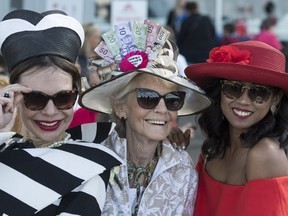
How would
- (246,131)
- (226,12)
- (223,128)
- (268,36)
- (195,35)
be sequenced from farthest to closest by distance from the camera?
(226,12), (268,36), (195,35), (223,128), (246,131)

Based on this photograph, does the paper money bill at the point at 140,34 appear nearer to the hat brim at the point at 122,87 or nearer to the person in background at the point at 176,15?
the hat brim at the point at 122,87

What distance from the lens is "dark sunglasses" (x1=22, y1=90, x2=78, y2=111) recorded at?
9.98ft

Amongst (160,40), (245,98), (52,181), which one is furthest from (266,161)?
(52,181)

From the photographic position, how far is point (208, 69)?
11.4ft

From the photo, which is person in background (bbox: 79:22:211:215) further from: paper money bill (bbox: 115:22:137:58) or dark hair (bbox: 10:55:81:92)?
dark hair (bbox: 10:55:81:92)

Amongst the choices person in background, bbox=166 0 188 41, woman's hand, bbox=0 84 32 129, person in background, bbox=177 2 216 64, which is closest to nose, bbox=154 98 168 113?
woman's hand, bbox=0 84 32 129

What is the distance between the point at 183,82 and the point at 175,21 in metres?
11.1

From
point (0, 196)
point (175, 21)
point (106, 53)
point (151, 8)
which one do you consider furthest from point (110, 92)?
point (151, 8)

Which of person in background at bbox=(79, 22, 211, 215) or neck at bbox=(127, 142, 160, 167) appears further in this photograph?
neck at bbox=(127, 142, 160, 167)

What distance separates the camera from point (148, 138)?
3.36 metres

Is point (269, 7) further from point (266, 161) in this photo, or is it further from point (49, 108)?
point (49, 108)

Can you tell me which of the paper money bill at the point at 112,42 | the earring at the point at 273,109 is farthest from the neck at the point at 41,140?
the earring at the point at 273,109

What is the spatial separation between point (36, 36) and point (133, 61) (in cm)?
47

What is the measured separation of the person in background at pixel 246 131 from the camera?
328cm
